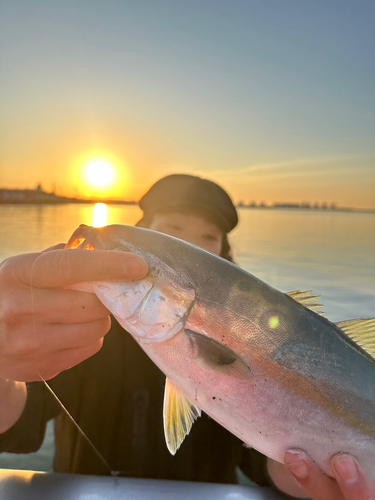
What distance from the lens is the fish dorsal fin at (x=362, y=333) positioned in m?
1.80

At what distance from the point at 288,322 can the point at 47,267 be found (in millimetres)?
1019

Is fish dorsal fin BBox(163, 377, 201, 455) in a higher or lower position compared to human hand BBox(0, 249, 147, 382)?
lower

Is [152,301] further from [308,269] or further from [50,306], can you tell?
[308,269]

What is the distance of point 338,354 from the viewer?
1.61m

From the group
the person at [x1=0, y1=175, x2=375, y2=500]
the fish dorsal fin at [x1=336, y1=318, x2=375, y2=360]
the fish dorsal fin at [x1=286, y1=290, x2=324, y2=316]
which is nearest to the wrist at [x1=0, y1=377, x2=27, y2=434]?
the person at [x1=0, y1=175, x2=375, y2=500]

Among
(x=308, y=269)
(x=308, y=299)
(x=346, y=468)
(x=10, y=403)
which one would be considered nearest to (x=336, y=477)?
(x=346, y=468)

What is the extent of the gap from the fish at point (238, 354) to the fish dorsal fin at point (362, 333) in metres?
0.17

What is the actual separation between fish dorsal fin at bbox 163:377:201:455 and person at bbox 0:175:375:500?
0.42 m

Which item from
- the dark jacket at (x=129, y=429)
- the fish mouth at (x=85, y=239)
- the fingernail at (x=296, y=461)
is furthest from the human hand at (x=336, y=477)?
the fish mouth at (x=85, y=239)

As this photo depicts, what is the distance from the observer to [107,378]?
10.2ft

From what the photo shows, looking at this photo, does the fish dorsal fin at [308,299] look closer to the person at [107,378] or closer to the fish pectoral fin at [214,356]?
the fish pectoral fin at [214,356]

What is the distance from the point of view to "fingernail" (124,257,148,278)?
4.65 ft

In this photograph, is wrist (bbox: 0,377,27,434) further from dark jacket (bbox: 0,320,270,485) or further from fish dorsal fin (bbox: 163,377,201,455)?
fish dorsal fin (bbox: 163,377,201,455)

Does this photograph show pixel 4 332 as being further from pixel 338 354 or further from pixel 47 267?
pixel 338 354
